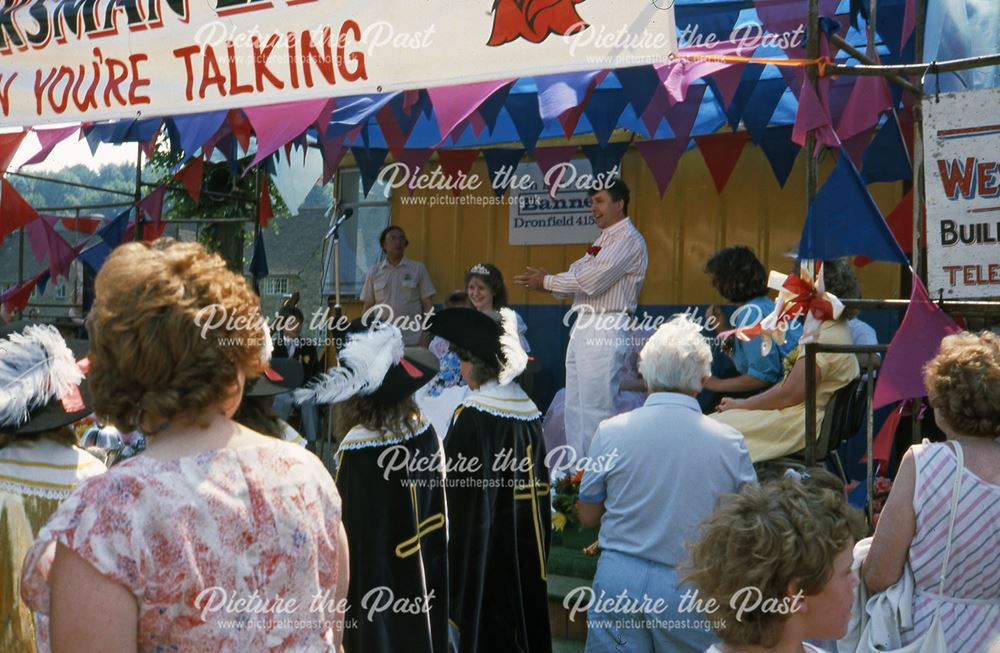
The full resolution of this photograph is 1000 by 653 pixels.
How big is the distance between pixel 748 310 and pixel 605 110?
2.06 metres

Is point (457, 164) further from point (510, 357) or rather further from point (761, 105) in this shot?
point (510, 357)

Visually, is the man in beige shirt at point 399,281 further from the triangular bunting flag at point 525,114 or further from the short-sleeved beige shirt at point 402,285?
the triangular bunting flag at point 525,114

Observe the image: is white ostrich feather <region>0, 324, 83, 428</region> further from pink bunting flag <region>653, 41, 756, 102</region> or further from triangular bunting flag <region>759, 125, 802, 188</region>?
triangular bunting flag <region>759, 125, 802, 188</region>

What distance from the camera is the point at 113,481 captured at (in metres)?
1.86

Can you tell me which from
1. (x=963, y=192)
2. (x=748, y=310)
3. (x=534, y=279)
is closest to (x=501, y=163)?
(x=534, y=279)

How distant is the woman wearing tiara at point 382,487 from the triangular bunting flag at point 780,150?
481 cm

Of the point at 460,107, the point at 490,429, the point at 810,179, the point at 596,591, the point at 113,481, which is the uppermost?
the point at 460,107

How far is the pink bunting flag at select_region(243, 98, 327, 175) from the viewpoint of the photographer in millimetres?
6316

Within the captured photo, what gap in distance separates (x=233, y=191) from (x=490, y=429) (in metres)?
6.40

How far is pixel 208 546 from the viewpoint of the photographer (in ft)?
6.26

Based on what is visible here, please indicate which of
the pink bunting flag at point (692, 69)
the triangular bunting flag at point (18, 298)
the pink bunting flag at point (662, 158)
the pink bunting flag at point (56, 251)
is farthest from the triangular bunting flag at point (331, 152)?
the triangular bunting flag at point (18, 298)

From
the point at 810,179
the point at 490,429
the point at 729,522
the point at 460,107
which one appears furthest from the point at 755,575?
the point at 460,107

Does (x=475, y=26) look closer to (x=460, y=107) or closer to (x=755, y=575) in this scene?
(x=460, y=107)

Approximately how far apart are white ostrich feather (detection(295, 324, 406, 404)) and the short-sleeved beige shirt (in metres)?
5.55
